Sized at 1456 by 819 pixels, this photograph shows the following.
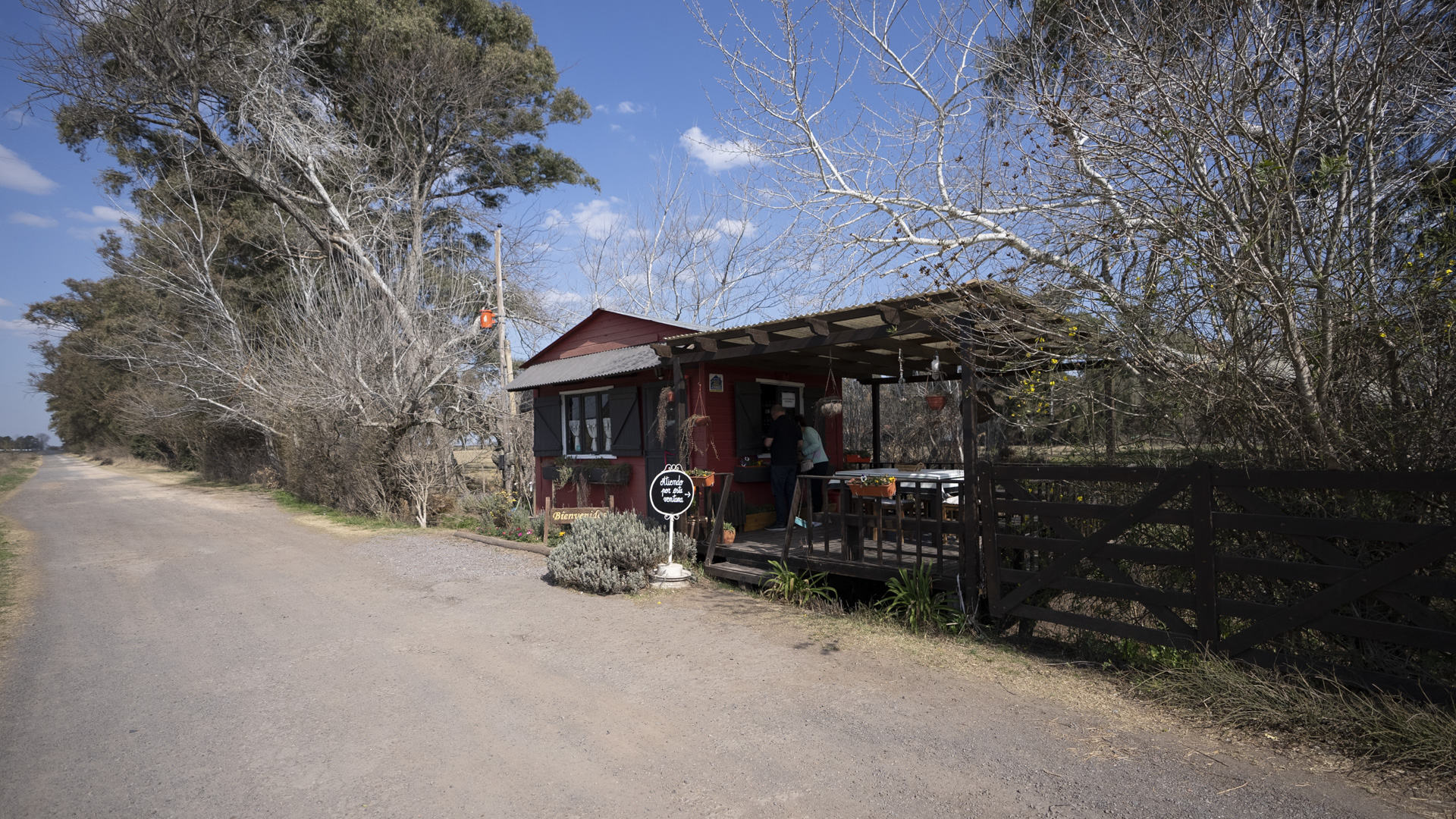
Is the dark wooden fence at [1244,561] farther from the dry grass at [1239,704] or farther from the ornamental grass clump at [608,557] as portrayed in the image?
the ornamental grass clump at [608,557]

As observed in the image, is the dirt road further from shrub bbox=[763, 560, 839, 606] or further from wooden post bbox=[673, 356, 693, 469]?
wooden post bbox=[673, 356, 693, 469]

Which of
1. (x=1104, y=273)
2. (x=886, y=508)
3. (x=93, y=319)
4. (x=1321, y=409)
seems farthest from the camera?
(x=93, y=319)

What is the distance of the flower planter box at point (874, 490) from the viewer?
7.26 m

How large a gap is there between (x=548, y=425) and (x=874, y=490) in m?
8.04

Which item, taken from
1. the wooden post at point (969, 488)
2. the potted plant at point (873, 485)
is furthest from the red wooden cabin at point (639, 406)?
the wooden post at point (969, 488)

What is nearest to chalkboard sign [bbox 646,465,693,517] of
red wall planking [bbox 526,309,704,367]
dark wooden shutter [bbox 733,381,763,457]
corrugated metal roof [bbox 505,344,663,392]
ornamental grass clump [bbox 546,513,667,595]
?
ornamental grass clump [bbox 546,513,667,595]

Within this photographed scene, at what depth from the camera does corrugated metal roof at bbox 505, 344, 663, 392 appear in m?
10.9

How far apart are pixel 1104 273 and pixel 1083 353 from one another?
29.9 inches

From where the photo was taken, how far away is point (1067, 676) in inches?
203

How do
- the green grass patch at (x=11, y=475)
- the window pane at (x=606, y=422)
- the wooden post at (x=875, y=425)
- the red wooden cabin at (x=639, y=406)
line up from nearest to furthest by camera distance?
1. the red wooden cabin at (x=639, y=406)
2. the wooden post at (x=875, y=425)
3. the window pane at (x=606, y=422)
4. the green grass patch at (x=11, y=475)

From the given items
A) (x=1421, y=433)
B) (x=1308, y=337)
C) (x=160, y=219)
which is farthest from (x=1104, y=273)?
(x=160, y=219)

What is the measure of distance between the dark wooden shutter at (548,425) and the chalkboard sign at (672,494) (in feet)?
17.2


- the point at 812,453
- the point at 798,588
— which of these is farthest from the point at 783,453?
the point at 798,588

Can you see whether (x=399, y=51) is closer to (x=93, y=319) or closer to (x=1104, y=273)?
(x=1104, y=273)
